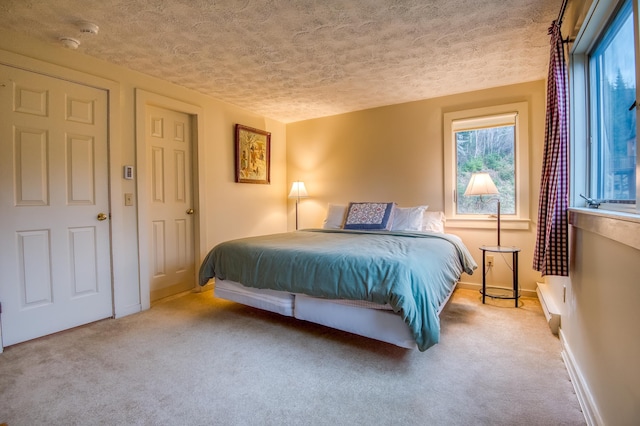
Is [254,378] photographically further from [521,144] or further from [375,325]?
[521,144]

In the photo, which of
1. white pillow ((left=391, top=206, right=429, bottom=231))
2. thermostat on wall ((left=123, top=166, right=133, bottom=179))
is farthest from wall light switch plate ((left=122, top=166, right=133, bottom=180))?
white pillow ((left=391, top=206, right=429, bottom=231))

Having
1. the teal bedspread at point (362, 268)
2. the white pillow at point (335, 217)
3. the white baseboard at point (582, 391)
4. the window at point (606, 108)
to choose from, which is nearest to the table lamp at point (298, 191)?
the white pillow at point (335, 217)

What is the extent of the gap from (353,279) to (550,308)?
1.69 metres

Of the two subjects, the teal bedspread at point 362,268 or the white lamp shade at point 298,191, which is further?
the white lamp shade at point 298,191

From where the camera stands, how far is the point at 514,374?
5.78 ft

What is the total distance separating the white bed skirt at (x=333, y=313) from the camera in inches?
74.5

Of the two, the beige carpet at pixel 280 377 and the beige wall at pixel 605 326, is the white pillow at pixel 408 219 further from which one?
the beige wall at pixel 605 326

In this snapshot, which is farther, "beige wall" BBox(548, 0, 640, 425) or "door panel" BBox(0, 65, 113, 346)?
"door panel" BBox(0, 65, 113, 346)

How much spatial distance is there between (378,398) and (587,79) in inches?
85.7

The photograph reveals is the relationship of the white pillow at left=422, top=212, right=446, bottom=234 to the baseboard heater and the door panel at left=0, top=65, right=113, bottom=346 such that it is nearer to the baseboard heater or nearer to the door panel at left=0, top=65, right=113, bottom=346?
the baseboard heater

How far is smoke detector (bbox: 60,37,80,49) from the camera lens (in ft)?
7.39

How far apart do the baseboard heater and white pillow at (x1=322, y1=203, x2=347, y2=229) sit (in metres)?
2.13

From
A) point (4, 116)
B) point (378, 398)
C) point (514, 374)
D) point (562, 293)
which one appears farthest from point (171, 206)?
point (562, 293)

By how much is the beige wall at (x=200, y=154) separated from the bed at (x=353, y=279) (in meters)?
0.78
